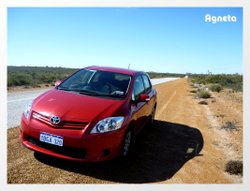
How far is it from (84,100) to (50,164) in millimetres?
990

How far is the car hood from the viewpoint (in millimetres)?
4430

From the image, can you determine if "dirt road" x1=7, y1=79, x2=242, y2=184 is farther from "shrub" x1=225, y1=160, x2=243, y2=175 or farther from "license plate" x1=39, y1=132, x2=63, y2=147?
"license plate" x1=39, y1=132, x2=63, y2=147

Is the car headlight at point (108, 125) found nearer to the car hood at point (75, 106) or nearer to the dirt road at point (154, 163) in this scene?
the car hood at point (75, 106)

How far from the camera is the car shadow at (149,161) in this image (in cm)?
469

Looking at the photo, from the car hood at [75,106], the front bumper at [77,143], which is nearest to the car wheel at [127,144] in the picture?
the front bumper at [77,143]

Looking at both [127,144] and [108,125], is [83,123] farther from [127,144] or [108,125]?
[127,144]

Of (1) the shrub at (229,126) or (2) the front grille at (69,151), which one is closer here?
(2) the front grille at (69,151)

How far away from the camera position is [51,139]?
4344 mm

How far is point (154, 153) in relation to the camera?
5.78 meters

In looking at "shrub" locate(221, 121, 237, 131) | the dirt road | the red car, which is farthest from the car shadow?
"shrub" locate(221, 121, 237, 131)

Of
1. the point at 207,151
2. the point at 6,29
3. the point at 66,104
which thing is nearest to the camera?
the point at 66,104

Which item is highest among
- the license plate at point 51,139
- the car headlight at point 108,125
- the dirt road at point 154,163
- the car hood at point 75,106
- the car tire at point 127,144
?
the car hood at point 75,106
